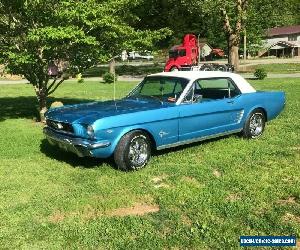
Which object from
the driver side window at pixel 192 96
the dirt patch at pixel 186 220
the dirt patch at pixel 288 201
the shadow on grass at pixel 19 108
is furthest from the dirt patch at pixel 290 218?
the shadow on grass at pixel 19 108

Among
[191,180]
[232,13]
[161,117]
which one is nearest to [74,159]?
[161,117]

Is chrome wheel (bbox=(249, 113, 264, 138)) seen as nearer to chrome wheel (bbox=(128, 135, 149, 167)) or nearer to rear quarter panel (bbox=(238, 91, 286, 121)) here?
rear quarter panel (bbox=(238, 91, 286, 121))

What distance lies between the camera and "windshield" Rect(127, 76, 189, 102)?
798 cm

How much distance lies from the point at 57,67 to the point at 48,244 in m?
7.85

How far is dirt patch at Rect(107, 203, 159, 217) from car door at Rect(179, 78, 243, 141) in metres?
2.31

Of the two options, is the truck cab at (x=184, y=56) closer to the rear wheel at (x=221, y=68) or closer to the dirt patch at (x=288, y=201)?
the rear wheel at (x=221, y=68)

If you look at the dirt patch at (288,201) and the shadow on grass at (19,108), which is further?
the shadow on grass at (19,108)

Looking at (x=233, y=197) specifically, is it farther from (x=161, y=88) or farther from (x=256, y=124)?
(x=256, y=124)

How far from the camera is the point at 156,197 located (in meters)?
5.87

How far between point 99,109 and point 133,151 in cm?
104

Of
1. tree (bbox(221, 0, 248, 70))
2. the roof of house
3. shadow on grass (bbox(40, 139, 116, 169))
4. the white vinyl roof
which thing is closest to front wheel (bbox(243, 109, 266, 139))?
the white vinyl roof

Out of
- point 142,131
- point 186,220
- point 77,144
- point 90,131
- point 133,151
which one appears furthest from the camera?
point 142,131

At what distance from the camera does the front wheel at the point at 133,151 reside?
22.6 feet

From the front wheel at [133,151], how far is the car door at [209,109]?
0.80 meters
